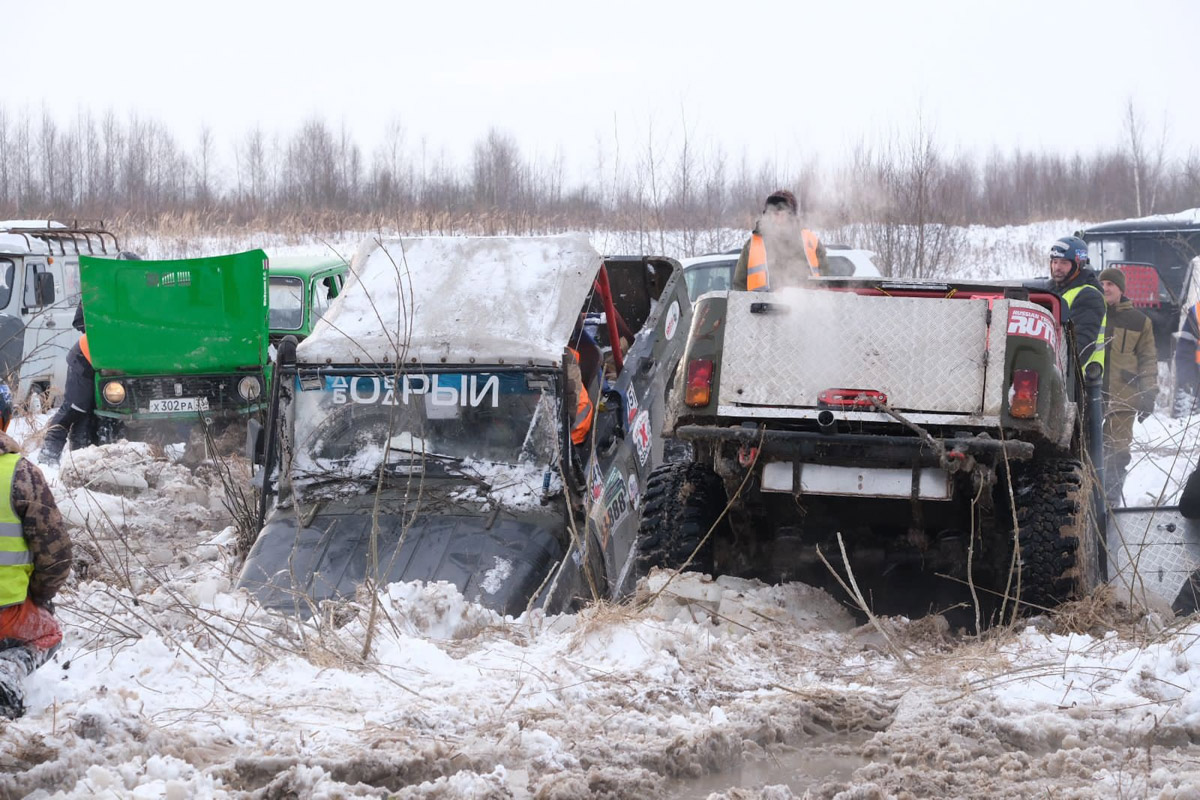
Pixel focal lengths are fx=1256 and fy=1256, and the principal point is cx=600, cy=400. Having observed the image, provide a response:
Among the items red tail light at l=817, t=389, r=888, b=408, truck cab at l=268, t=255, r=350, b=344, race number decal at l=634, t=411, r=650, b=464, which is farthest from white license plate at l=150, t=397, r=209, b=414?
red tail light at l=817, t=389, r=888, b=408

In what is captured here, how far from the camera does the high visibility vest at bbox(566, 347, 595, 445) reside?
6.29m

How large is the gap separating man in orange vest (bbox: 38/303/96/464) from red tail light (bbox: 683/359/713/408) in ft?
22.3

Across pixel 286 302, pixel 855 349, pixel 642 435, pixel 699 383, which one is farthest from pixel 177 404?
pixel 855 349

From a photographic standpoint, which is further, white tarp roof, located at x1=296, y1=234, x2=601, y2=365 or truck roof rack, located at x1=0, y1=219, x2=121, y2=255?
truck roof rack, located at x1=0, y1=219, x2=121, y2=255

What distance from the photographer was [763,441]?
5.33 meters

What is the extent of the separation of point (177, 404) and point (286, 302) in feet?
5.51

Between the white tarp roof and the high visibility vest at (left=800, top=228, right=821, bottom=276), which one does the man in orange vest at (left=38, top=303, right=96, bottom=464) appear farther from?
the high visibility vest at (left=800, top=228, right=821, bottom=276)

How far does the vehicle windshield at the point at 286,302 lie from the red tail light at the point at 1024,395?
25.6 ft

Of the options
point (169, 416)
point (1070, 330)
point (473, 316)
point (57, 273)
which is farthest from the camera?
point (57, 273)

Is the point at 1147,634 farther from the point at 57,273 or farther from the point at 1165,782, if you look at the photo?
the point at 57,273

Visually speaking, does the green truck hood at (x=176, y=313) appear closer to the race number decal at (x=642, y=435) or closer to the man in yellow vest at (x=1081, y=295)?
the race number decal at (x=642, y=435)

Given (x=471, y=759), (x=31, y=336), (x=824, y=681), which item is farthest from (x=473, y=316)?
(x=31, y=336)

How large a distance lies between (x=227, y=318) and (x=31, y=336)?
5650 millimetres

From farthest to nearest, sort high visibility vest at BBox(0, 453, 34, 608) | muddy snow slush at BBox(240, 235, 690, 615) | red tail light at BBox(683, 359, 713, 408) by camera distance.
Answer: muddy snow slush at BBox(240, 235, 690, 615)
red tail light at BBox(683, 359, 713, 408)
high visibility vest at BBox(0, 453, 34, 608)
